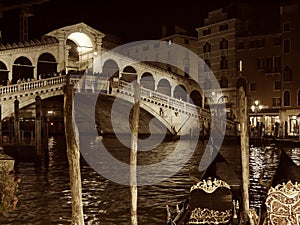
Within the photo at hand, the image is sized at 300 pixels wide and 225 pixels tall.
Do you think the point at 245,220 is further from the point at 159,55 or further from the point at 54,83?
the point at 159,55

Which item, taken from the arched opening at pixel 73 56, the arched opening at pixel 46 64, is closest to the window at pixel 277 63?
the arched opening at pixel 73 56

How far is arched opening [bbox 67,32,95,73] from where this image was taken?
88.1 feet

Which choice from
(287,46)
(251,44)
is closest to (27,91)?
(251,44)

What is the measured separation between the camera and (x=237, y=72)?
101 ft

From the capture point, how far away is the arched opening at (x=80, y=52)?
88.1ft

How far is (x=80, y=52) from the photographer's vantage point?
27.7m

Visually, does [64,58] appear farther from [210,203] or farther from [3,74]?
[210,203]

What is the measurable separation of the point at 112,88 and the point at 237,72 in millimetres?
10525

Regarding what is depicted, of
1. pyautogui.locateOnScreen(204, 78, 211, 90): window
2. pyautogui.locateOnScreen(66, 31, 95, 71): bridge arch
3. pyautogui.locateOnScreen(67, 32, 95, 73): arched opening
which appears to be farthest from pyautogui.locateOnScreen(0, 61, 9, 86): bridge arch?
pyautogui.locateOnScreen(204, 78, 211, 90): window

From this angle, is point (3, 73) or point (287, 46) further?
point (287, 46)

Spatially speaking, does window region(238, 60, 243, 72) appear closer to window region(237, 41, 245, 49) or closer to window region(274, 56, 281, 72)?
window region(237, 41, 245, 49)

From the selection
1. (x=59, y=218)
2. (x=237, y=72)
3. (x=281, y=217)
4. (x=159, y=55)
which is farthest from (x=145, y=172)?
(x=159, y=55)

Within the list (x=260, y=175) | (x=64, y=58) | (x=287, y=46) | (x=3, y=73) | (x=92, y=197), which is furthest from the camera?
(x=287, y=46)

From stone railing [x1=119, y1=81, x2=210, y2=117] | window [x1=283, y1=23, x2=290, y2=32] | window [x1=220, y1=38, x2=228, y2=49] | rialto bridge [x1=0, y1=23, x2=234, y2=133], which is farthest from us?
window [x1=220, y1=38, x2=228, y2=49]
